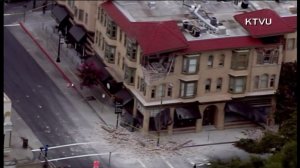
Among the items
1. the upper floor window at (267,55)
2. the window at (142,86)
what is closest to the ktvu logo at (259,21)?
the upper floor window at (267,55)

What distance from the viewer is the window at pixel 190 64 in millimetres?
82438

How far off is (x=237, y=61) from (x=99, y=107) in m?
14.3

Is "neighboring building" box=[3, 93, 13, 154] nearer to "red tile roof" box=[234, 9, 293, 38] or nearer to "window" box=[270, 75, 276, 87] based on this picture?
"red tile roof" box=[234, 9, 293, 38]

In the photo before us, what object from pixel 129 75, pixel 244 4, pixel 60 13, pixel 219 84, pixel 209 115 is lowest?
pixel 209 115

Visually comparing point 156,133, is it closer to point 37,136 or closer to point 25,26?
point 37,136

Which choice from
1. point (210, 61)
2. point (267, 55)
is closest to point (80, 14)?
point (210, 61)

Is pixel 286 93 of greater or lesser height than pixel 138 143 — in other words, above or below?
above

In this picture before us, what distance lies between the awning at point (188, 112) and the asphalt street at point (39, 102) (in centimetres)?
842

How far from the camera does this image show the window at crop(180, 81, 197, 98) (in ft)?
274

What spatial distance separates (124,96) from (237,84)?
419 inches

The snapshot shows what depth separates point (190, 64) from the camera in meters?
82.8

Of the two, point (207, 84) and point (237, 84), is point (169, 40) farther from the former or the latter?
point (237, 84)

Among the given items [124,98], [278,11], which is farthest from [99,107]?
[278,11]

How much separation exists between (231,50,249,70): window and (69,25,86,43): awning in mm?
20054
